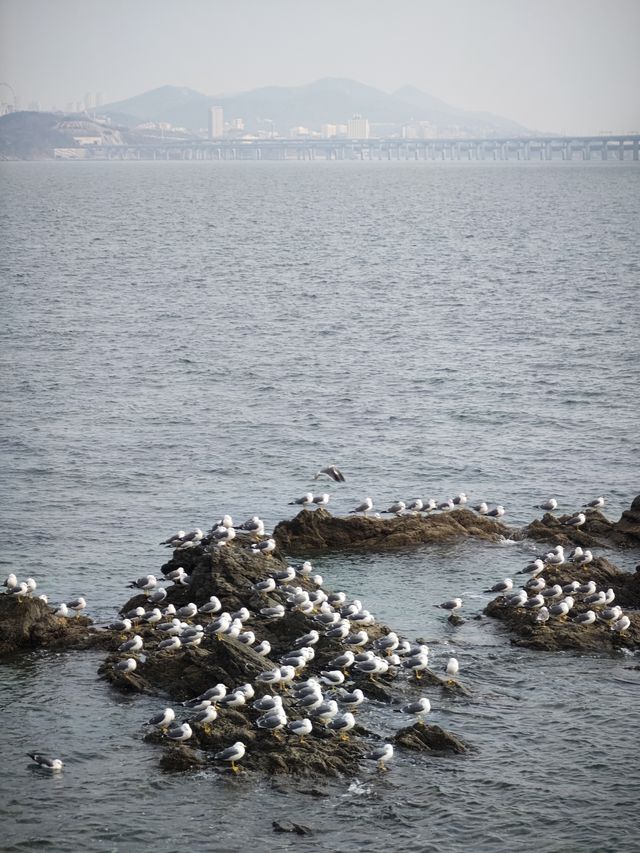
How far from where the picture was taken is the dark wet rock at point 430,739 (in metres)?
25.4

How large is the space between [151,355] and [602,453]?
30864 millimetres

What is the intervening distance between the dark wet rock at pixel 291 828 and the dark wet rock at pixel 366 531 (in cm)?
1547

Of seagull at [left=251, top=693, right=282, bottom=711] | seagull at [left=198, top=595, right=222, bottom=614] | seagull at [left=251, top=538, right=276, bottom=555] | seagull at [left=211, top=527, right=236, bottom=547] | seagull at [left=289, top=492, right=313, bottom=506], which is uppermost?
seagull at [left=211, top=527, right=236, bottom=547]

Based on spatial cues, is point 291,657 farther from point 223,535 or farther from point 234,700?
point 223,535

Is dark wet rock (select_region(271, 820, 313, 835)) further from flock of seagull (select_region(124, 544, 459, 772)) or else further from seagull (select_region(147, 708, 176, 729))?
seagull (select_region(147, 708, 176, 729))

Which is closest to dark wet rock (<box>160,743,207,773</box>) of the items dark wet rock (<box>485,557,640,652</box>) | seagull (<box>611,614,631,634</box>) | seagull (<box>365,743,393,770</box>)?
seagull (<box>365,743,393,770</box>)

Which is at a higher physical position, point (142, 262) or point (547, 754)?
point (142, 262)

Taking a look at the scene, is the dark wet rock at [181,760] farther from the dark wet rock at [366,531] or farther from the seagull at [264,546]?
A: the dark wet rock at [366,531]

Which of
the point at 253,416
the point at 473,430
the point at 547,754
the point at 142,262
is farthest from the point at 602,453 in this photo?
the point at 142,262

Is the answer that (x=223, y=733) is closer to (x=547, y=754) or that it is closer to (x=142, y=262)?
(x=547, y=754)

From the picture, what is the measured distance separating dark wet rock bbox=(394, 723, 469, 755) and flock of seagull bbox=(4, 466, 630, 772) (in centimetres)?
59

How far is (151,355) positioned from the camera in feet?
238

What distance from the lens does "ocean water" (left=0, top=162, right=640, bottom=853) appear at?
2364 centimetres

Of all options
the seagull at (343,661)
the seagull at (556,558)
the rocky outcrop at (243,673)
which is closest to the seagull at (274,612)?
the rocky outcrop at (243,673)
